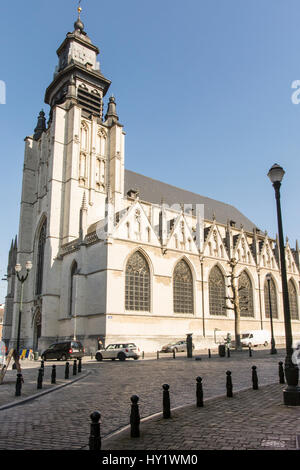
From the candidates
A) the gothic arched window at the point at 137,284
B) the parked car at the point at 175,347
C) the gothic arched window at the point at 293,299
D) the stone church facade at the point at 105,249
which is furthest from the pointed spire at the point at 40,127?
the gothic arched window at the point at 293,299

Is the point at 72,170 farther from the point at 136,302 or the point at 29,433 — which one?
the point at 29,433

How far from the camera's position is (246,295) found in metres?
41.2

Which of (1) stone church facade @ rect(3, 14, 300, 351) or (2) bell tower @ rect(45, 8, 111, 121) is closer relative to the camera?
(1) stone church facade @ rect(3, 14, 300, 351)

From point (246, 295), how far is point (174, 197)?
14.5 metres

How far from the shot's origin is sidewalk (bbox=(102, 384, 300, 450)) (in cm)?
499

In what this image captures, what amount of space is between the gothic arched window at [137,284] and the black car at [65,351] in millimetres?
5815

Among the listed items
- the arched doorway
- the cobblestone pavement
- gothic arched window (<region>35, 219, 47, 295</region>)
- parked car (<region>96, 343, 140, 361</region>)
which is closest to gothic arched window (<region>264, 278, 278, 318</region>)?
parked car (<region>96, 343, 140, 361</region>)

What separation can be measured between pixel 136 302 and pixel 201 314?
7858 millimetres

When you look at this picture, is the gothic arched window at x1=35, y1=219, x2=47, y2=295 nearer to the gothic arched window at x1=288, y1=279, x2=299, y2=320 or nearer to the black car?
the black car

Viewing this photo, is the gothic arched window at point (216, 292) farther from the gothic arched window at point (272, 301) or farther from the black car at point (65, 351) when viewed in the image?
the black car at point (65, 351)

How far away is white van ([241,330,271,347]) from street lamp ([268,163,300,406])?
2607 cm

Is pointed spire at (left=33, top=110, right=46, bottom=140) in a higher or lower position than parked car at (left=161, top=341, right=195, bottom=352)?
higher

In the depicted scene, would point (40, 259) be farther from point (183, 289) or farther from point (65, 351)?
point (65, 351)

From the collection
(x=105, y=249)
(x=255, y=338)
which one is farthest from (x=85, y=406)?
(x=255, y=338)
